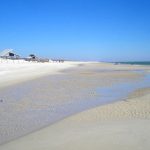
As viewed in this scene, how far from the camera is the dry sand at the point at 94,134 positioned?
19.0ft

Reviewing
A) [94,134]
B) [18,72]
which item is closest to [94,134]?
[94,134]

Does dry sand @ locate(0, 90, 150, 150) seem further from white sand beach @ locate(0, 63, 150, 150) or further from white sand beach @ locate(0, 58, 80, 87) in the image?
white sand beach @ locate(0, 58, 80, 87)

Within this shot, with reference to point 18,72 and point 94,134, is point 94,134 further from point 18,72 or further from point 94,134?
point 18,72

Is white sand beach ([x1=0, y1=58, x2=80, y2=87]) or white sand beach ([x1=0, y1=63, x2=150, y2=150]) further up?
white sand beach ([x1=0, y1=63, x2=150, y2=150])

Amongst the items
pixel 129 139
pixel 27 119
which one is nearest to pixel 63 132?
pixel 129 139

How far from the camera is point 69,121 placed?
329 inches

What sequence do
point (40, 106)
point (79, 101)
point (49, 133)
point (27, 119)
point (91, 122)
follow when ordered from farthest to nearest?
point (79, 101)
point (40, 106)
point (27, 119)
point (91, 122)
point (49, 133)

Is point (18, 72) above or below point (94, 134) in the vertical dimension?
below

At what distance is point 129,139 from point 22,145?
7.81ft

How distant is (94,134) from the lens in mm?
6590

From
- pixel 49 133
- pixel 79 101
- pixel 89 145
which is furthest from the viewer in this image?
pixel 79 101

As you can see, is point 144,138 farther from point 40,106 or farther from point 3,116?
point 40,106

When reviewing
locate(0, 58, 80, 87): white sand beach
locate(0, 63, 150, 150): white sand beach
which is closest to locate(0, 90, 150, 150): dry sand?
locate(0, 63, 150, 150): white sand beach

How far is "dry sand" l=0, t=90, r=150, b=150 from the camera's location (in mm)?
5805
